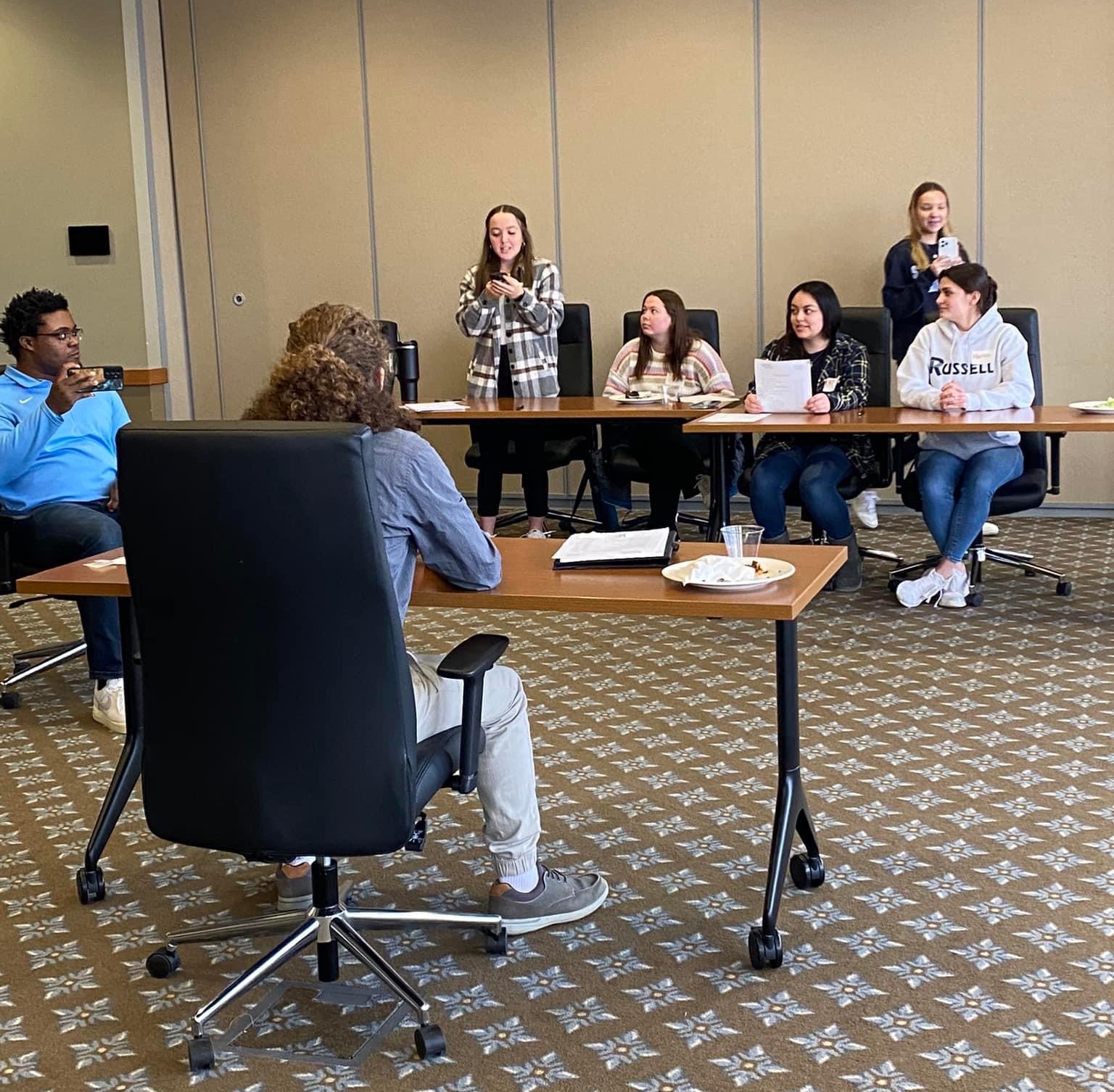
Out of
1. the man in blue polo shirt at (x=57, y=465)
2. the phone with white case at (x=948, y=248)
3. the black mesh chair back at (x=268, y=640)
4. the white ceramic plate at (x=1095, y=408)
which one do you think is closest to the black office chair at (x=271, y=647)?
the black mesh chair back at (x=268, y=640)

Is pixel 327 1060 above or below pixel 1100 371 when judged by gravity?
below

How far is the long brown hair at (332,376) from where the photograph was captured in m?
2.47

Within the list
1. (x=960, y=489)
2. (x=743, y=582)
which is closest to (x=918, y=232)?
(x=960, y=489)

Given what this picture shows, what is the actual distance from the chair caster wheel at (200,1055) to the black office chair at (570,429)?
4.27 m

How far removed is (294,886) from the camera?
113 inches

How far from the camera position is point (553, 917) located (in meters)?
2.77

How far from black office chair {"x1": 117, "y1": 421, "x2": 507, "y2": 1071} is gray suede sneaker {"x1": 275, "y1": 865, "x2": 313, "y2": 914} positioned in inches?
21.6

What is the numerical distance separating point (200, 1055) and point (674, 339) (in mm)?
4302

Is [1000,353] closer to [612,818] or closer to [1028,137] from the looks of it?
[1028,137]

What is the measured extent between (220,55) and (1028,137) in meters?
4.30

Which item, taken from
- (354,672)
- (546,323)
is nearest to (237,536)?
(354,672)

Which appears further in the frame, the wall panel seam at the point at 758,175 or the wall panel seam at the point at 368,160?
the wall panel seam at the point at 368,160

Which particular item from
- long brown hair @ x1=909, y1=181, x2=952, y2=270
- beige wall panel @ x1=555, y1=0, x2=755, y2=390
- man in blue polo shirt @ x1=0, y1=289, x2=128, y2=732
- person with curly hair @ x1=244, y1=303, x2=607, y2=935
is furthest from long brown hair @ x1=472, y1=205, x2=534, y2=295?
person with curly hair @ x1=244, y1=303, x2=607, y2=935

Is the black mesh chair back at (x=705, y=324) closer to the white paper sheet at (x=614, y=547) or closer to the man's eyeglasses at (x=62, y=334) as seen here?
the man's eyeglasses at (x=62, y=334)
